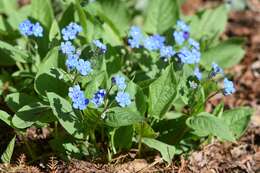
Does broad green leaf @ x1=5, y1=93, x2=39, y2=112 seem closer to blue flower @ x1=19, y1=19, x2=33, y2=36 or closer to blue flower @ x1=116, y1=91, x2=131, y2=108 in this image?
blue flower @ x1=19, y1=19, x2=33, y2=36

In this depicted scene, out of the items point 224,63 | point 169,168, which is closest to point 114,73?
point 169,168

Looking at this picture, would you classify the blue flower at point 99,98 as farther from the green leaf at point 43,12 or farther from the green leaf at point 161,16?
the green leaf at point 161,16

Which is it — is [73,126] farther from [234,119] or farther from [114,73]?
[234,119]

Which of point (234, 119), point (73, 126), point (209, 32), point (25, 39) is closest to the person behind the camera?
point (73, 126)

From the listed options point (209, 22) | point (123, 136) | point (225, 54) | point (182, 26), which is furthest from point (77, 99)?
point (209, 22)

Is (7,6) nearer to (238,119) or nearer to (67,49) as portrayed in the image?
(67,49)

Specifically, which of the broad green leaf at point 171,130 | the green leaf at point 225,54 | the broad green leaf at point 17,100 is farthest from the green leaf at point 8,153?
the green leaf at point 225,54
